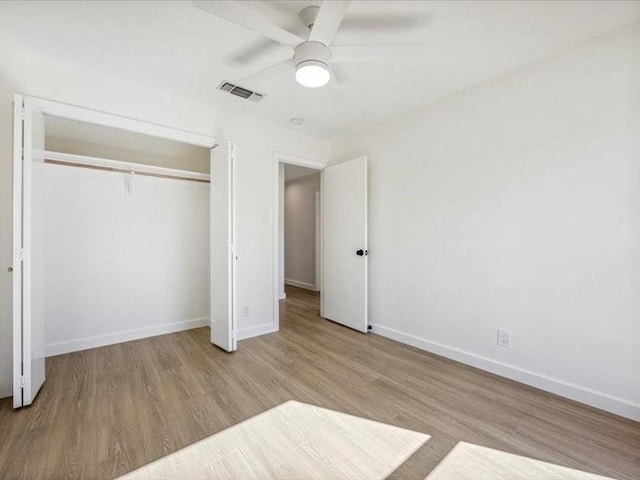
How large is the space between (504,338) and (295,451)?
1869mm

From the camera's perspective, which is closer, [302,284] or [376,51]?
[376,51]

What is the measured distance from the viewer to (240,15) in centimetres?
144

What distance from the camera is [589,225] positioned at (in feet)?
6.61

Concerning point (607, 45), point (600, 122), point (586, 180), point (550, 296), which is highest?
point (607, 45)

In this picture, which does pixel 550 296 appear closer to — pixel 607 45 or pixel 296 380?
pixel 607 45

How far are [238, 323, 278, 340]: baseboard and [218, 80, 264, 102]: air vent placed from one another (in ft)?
7.97

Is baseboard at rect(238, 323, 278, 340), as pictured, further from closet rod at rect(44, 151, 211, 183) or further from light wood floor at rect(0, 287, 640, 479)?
closet rod at rect(44, 151, 211, 183)

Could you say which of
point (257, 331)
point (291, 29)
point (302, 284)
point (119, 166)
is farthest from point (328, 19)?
point (302, 284)

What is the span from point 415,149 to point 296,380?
2.49m

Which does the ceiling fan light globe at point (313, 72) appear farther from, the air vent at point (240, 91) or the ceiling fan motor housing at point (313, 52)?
the air vent at point (240, 91)

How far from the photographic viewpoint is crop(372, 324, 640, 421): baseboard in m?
1.89

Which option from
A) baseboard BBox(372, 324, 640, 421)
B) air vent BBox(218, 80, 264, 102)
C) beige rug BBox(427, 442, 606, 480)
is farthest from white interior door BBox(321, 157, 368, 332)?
beige rug BBox(427, 442, 606, 480)

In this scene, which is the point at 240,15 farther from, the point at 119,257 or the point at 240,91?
the point at 119,257

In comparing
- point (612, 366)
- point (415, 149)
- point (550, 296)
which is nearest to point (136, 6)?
point (415, 149)
